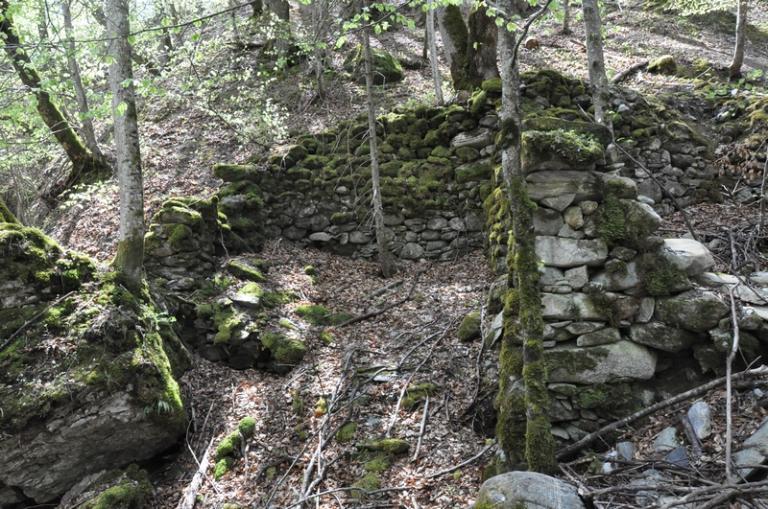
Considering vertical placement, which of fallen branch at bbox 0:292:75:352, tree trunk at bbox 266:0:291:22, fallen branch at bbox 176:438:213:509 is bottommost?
fallen branch at bbox 176:438:213:509

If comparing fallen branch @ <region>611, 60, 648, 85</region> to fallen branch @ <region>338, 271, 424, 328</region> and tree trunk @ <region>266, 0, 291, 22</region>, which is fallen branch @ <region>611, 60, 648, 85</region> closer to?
fallen branch @ <region>338, 271, 424, 328</region>

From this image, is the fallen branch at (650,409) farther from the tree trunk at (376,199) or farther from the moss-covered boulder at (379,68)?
the moss-covered boulder at (379,68)

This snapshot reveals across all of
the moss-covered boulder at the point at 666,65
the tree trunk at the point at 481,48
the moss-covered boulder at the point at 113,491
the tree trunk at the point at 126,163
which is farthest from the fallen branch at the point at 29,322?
the moss-covered boulder at the point at 666,65

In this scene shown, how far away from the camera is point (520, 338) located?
4.32 meters

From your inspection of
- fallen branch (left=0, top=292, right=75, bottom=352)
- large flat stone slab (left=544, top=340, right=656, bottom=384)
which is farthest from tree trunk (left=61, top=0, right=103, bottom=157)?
large flat stone slab (left=544, top=340, right=656, bottom=384)

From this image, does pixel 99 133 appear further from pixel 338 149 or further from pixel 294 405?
pixel 294 405

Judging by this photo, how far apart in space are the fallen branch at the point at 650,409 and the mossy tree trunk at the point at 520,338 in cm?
41

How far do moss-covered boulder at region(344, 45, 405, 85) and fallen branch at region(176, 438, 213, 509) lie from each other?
420 inches

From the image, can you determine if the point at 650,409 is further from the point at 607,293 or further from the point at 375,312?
the point at 375,312

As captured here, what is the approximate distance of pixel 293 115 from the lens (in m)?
11.8

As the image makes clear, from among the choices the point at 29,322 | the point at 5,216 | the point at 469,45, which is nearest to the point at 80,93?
the point at 5,216

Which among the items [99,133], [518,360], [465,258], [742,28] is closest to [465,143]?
[465,258]

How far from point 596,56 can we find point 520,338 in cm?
590

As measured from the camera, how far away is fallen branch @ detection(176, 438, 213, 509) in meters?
4.49
